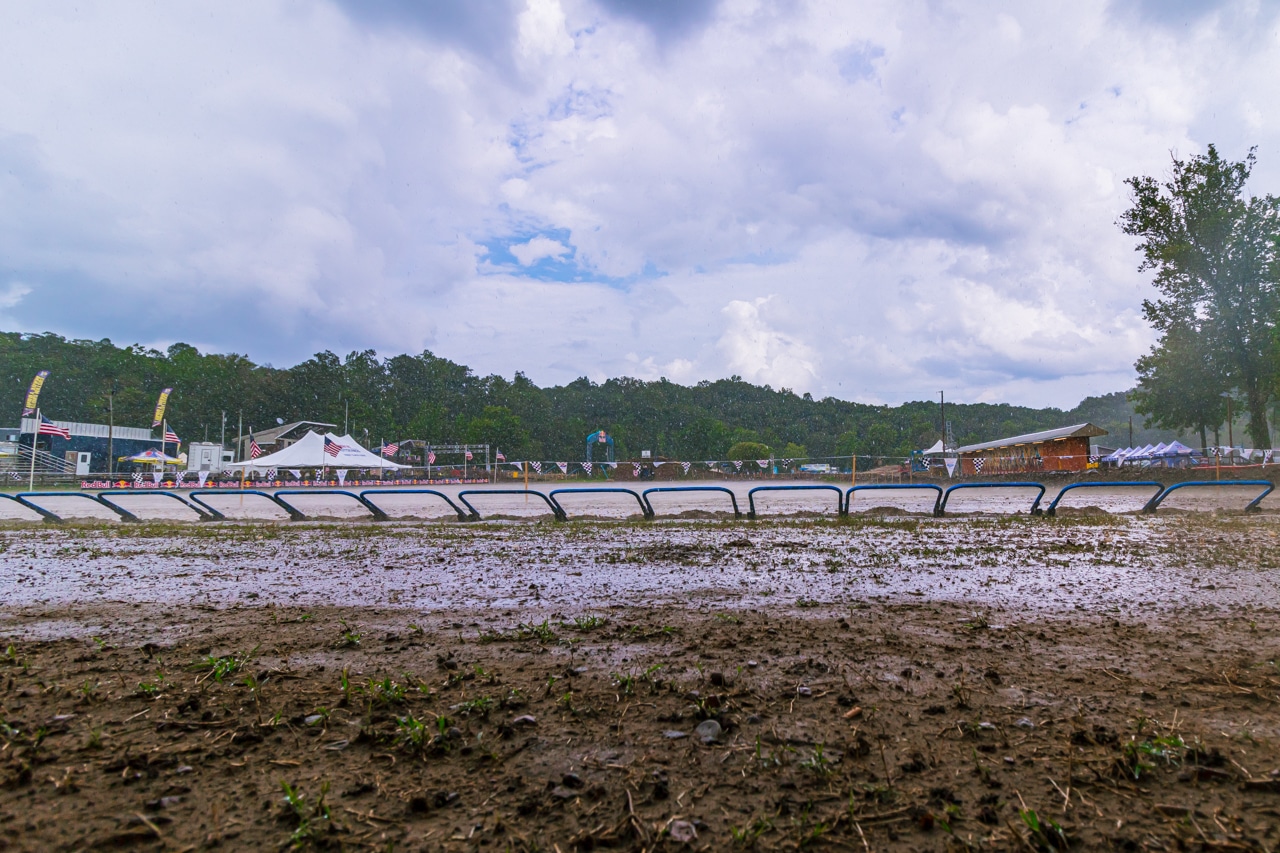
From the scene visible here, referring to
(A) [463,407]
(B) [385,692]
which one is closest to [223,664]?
(B) [385,692]

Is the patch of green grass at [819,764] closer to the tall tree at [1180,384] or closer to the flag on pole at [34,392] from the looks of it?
the tall tree at [1180,384]

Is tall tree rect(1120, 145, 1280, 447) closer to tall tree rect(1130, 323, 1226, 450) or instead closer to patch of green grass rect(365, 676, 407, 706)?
tall tree rect(1130, 323, 1226, 450)

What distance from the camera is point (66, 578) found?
17.9 feet

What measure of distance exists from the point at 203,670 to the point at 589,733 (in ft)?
6.05

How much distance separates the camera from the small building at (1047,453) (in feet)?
138

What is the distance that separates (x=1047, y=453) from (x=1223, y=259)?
17775mm

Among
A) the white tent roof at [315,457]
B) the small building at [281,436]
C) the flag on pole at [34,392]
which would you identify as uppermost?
the flag on pole at [34,392]

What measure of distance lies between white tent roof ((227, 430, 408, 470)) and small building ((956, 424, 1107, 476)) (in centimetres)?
4308

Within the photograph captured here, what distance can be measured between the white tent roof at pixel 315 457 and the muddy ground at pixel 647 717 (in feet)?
109

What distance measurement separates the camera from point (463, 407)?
105750 mm

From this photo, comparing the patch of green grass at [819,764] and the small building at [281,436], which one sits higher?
the small building at [281,436]

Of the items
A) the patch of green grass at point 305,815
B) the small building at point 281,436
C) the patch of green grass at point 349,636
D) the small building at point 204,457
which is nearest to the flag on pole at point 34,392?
the small building at point 204,457

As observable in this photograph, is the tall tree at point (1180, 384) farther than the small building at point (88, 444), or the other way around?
the small building at point (88, 444)

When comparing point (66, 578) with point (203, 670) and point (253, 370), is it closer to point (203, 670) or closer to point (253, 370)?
point (203, 670)
